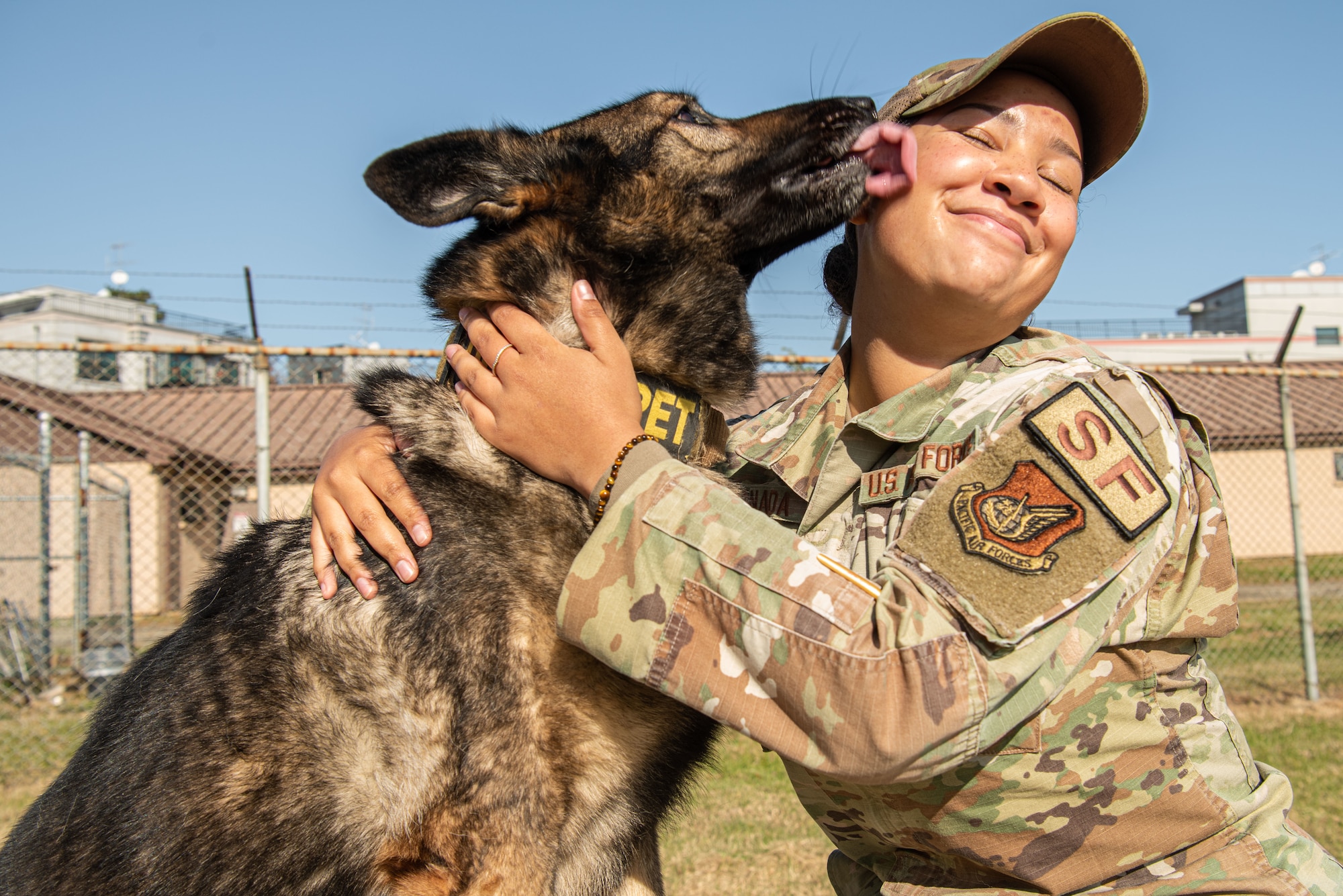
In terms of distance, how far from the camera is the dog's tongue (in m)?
2.03

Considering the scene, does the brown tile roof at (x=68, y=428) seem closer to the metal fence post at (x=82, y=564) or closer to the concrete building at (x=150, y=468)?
the concrete building at (x=150, y=468)

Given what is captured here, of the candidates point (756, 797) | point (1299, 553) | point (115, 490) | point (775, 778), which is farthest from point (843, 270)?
point (115, 490)

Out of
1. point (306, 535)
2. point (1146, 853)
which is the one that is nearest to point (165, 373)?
point (306, 535)

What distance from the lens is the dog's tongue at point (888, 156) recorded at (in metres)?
2.03

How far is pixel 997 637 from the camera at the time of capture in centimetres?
131

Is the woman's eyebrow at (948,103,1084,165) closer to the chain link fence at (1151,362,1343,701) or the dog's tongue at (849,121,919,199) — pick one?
the dog's tongue at (849,121,919,199)

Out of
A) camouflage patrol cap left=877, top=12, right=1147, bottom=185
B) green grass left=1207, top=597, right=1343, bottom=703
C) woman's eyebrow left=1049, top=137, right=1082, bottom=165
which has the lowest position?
green grass left=1207, top=597, right=1343, bottom=703

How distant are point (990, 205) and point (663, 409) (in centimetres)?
90

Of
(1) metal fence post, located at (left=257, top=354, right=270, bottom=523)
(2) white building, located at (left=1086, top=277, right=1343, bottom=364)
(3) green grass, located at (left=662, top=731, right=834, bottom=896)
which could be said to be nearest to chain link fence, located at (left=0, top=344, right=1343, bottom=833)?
(1) metal fence post, located at (left=257, top=354, right=270, bottom=523)

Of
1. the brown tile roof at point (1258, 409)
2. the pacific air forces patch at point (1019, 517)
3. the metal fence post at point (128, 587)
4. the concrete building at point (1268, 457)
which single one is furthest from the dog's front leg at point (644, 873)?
the brown tile roof at point (1258, 409)

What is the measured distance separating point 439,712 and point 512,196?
1.25 m

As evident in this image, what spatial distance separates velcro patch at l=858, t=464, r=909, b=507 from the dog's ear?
111 cm

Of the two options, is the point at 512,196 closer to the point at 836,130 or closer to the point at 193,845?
the point at 836,130

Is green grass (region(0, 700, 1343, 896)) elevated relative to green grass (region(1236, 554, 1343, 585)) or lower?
elevated
